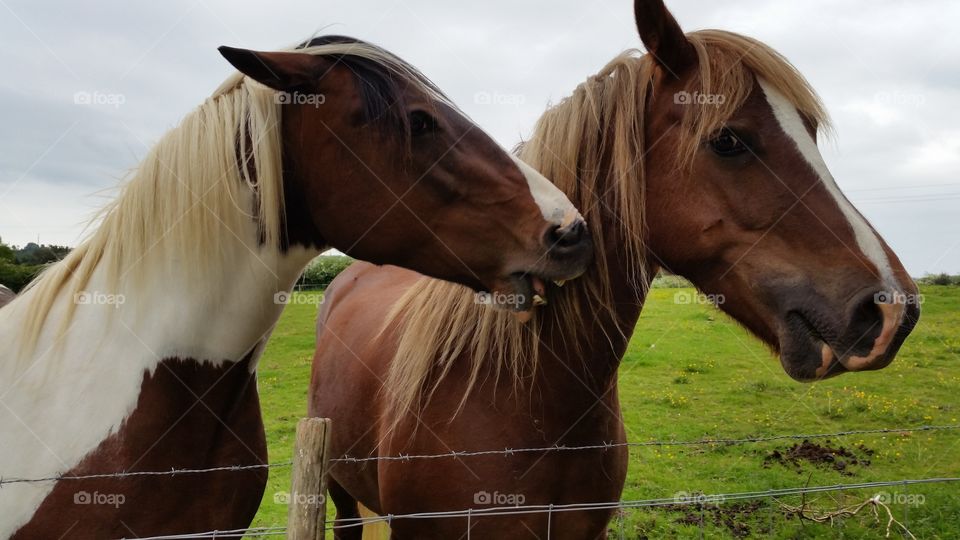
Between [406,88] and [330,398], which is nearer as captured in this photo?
[406,88]

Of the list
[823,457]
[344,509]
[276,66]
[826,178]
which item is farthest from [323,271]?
[826,178]

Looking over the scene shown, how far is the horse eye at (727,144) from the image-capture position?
216cm

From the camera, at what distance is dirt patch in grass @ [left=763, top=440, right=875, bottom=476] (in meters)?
7.46

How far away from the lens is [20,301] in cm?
225

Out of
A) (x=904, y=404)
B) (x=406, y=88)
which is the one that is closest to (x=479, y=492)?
(x=406, y=88)

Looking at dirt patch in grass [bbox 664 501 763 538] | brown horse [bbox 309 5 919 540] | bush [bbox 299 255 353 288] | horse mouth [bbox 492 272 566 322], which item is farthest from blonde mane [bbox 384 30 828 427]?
bush [bbox 299 255 353 288]

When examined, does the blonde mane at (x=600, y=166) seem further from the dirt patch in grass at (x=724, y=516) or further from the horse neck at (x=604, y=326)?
the dirt patch in grass at (x=724, y=516)

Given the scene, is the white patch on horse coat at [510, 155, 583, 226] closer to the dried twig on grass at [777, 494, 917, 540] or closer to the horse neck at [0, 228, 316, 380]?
the horse neck at [0, 228, 316, 380]

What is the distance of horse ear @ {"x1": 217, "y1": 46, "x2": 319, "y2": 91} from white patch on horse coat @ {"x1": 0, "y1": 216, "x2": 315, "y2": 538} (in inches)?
19.4

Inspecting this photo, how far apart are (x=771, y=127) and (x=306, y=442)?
186cm

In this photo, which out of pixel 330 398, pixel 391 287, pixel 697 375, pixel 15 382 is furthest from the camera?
pixel 697 375

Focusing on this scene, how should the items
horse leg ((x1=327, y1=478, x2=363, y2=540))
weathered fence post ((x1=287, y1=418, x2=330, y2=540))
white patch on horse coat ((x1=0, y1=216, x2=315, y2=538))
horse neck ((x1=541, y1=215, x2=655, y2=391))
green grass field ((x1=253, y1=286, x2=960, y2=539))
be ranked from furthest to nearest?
green grass field ((x1=253, y1=286, x2=960, y2=539))
horse leg ((x1=327, y1=478, x2=363, y2=540))
horse neck ((x1=541, y1=215, x2=655, y2=391))
white patch on horse coat ((x1=0, y1=216, x2=315, y2=538))
weathered fence post ((x1=287, y1=418, x2=330, y2=540))

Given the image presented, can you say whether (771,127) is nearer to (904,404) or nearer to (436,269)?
(436,269)

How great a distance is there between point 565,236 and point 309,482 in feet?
3.60
